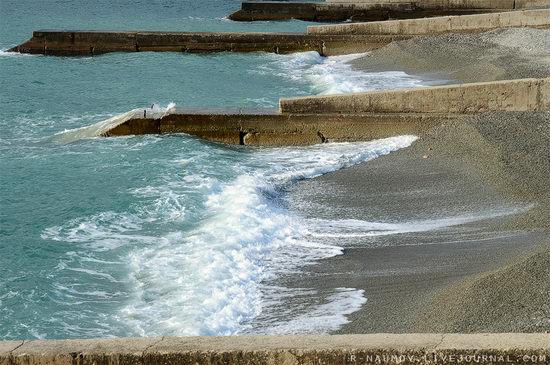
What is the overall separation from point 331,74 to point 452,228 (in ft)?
→ 49.7

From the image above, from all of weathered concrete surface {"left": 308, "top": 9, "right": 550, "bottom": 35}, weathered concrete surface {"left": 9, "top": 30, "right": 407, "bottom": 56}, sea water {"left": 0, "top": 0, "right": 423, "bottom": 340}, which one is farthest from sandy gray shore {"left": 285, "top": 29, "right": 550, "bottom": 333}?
weathered concrete surface {"left": 9, "top": 30, "right": 407, "bottom": 56}

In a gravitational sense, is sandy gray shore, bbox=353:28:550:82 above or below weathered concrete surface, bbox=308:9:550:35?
below

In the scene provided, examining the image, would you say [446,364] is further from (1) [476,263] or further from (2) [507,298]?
(1) [476,263]

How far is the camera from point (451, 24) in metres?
30.5

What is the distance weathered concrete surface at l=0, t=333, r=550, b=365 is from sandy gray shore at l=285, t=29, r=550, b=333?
1.36m

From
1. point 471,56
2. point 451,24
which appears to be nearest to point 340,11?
point 451,24

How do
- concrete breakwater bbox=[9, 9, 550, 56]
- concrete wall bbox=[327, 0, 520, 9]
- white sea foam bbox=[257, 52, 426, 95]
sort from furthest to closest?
concrete wall bbox=[327, 0, 520, 9] → concrete breakwater bbox=[9, 9, 550, 56] → white sea foam bbox=[257, 52, 426, 95]

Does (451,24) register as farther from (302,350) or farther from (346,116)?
(302,350)

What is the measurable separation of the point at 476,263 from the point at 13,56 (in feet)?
77.3

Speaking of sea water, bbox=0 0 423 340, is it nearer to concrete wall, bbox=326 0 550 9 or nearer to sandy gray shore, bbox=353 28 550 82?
sandy gray shore, bbox=353 28 550 82

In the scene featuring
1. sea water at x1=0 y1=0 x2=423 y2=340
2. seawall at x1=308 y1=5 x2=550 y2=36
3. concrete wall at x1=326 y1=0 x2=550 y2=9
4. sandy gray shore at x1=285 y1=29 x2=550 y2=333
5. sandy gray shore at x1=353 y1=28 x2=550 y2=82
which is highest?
concrete wall at x1=326 y1=0 x2=550 y2=9

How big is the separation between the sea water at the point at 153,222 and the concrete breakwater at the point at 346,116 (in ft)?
0.80

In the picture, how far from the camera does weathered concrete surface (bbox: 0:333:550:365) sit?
5445mm

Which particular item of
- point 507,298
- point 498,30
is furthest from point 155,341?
point 498,30
